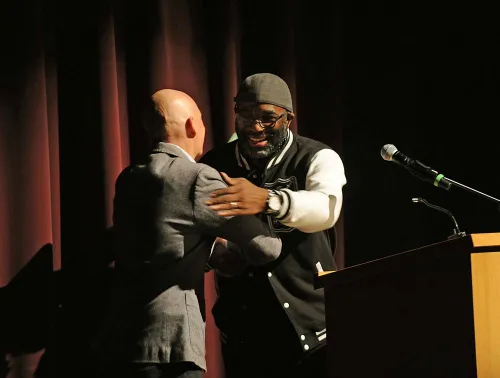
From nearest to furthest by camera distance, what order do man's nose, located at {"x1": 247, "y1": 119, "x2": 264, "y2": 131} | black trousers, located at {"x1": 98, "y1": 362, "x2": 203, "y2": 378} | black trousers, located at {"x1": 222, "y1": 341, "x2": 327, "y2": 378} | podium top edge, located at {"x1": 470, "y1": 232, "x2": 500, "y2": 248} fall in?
podium top edge, located at {"x1": 470, "y1": 232, "x2": 500, "y2": 248} < black trousers, located at {"x1": 98, "y1": 362, "x2": 203, "y2": 378} < black trousers, located at {"x1": 222, "y1": 341, "x2": 327, "y2": 378} < man's nose, located at {"x1": 247, "y1": 119, "x2": 264, "y2": 131}

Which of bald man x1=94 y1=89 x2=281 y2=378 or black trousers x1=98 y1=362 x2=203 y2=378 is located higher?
bald man x1=94 y1=89 x2=281 y2=378

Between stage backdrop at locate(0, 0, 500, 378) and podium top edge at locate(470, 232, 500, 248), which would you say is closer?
podium top edge at locate(470, 232, 500, 248)

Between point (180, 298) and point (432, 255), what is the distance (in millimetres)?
693

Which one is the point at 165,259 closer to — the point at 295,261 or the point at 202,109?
the point at 295,261

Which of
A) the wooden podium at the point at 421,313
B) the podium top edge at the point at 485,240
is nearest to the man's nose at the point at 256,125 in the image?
the wooden podium at the point at 421,313

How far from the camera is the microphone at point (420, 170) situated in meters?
1.98

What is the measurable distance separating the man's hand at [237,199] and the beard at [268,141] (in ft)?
1.11

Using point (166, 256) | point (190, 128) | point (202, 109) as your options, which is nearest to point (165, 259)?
point (166, 256)

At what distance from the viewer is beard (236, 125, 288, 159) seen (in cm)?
244

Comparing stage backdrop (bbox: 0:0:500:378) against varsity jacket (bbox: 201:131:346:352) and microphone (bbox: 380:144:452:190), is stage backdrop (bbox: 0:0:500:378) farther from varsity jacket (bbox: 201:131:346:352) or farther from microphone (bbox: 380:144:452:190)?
microphone (bbox: 380:144:452:190)

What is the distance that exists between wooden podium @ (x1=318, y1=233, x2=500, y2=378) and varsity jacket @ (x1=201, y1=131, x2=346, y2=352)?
36cm

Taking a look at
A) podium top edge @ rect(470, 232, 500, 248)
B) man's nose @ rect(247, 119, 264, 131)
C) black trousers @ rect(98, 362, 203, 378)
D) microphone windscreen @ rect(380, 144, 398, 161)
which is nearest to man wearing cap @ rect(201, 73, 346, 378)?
man's nose @ rect(247, 119, 264, 131)

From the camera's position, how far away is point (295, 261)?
7.93 ft

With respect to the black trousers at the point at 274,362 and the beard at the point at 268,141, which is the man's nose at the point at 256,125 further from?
the black trousers at the point at 274,362
